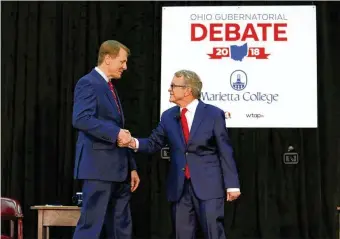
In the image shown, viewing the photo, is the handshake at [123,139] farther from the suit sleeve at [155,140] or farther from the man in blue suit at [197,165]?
the suit sleeve at [155,140]

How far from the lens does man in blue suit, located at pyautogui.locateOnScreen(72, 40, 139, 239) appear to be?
3357 millimetres

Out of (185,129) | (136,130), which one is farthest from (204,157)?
(136,130)

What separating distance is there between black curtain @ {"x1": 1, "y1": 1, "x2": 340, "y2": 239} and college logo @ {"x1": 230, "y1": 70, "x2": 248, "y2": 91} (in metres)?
0.41

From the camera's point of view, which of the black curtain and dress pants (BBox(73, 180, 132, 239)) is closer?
dress pants (BBox(73, 180, 132, 239))

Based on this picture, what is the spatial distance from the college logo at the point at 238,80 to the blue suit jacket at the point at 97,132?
216 cm

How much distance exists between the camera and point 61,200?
546cm

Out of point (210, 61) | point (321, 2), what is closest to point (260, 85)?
point (210, 61)

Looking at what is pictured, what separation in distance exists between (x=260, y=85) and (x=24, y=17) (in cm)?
234

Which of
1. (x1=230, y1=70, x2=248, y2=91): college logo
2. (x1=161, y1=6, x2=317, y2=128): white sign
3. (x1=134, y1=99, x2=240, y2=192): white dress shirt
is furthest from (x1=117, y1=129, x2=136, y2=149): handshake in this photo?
(x1=230, y1=70, x2=248, y2=91): college logo

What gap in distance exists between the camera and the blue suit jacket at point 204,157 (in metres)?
3.48

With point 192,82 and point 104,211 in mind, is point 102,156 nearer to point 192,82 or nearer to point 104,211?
point 104,211

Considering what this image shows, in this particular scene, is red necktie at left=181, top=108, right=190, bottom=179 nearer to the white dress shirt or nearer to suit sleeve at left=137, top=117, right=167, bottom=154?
the white dress shirt

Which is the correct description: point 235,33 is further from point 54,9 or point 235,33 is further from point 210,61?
point 54,9

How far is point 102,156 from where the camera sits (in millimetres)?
3434
